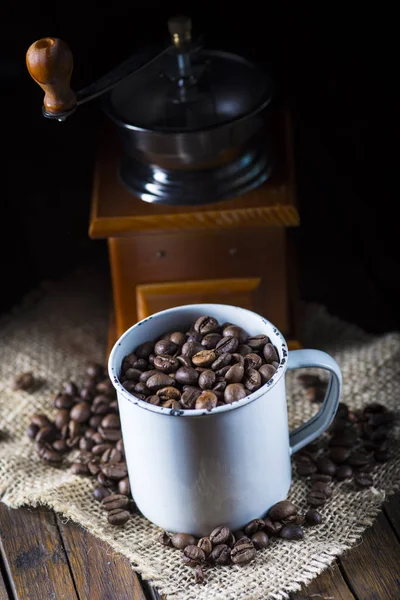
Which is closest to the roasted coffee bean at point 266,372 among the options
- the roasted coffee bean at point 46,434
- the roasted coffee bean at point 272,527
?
the roasted coffee bean at point 272,527

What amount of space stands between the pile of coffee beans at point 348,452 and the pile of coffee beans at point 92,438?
267 mm

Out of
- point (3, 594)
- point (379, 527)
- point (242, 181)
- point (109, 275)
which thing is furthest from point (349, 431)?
point (109, 275)

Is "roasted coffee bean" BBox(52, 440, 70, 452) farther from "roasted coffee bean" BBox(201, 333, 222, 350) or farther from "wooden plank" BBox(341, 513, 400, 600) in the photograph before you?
"wooden plank" BBox(341, 513, 400, 600)

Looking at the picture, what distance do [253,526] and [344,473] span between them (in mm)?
181

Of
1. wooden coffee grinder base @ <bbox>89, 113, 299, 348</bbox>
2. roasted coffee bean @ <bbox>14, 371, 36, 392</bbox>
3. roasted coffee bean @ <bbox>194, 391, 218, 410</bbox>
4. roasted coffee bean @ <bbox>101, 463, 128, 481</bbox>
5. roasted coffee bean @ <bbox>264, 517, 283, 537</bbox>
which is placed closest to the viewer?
roasted coffee bean @ <bbox>194, 391, 218, 410</bbox>

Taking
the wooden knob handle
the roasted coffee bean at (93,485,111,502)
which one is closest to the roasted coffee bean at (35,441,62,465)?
the roasted coffee bean at (93,485,111,502)

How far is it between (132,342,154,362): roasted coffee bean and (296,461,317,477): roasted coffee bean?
29cm

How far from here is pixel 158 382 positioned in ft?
3.87

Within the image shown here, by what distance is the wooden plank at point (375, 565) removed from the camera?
1.16m

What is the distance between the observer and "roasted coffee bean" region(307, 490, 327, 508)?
4.20 feet

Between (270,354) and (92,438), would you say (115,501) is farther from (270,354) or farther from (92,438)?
(270,354)

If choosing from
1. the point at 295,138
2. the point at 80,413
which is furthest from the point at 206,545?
the point at 295,138

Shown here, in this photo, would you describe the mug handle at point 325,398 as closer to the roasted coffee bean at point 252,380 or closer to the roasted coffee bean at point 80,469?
the roasted coffee bean at point 252,380

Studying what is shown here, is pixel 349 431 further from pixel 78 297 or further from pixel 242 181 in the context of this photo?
pixel 78 297
